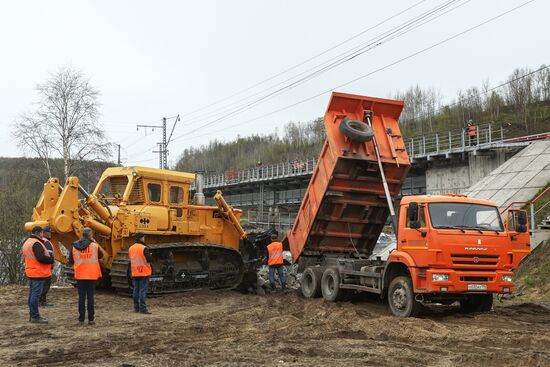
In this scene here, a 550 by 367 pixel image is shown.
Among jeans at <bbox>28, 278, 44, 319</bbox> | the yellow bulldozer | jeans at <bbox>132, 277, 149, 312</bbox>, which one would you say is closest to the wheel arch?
jeans at <bbox>132, 277, 149, 312</bbox>

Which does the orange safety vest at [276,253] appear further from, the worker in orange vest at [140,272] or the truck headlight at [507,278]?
the truck headlight at [507,278]

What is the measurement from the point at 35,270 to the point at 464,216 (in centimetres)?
724

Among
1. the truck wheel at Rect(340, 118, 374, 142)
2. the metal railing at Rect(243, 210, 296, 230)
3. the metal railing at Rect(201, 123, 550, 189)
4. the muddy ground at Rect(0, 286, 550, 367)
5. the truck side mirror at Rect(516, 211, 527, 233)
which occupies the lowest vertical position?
the muddy ground at Rect(0, 286, 550, 367)

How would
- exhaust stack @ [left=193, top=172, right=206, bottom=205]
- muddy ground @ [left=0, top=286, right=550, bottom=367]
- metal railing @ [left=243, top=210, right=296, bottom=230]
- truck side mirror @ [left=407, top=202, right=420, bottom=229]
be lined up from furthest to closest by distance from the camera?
1. metal railing @ [left=243, top=210, right=296, bottom=230]
2. exhaust stack @ [left=193, top=172, right=206, bottom=205]
3. truck side mirror @ [left=407, top=202, right=420, bottom=229]
4. muddy ground @ [left=0, top=286, right=550, bottom=367]

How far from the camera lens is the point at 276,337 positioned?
7.80 metres

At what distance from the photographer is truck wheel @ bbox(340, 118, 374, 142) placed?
1151 cm

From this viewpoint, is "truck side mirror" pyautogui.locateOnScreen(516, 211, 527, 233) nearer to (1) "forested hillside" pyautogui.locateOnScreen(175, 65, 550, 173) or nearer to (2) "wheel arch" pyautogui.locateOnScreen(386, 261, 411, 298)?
(2) "wheel arch" pyautogui.locateOnScreen(386, 261, 411, 298)

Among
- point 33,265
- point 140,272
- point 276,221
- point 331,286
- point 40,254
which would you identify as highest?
point 276,221

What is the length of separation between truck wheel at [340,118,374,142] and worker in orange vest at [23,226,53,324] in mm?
6105

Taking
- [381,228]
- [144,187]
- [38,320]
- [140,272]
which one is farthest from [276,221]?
[38,320]

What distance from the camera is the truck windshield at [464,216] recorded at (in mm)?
9570

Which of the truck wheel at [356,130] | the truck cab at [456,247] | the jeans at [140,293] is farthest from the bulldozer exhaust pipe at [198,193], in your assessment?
the truck cab at [456,247]

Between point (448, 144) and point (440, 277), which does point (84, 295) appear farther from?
point (448, 144)

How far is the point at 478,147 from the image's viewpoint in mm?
26438
